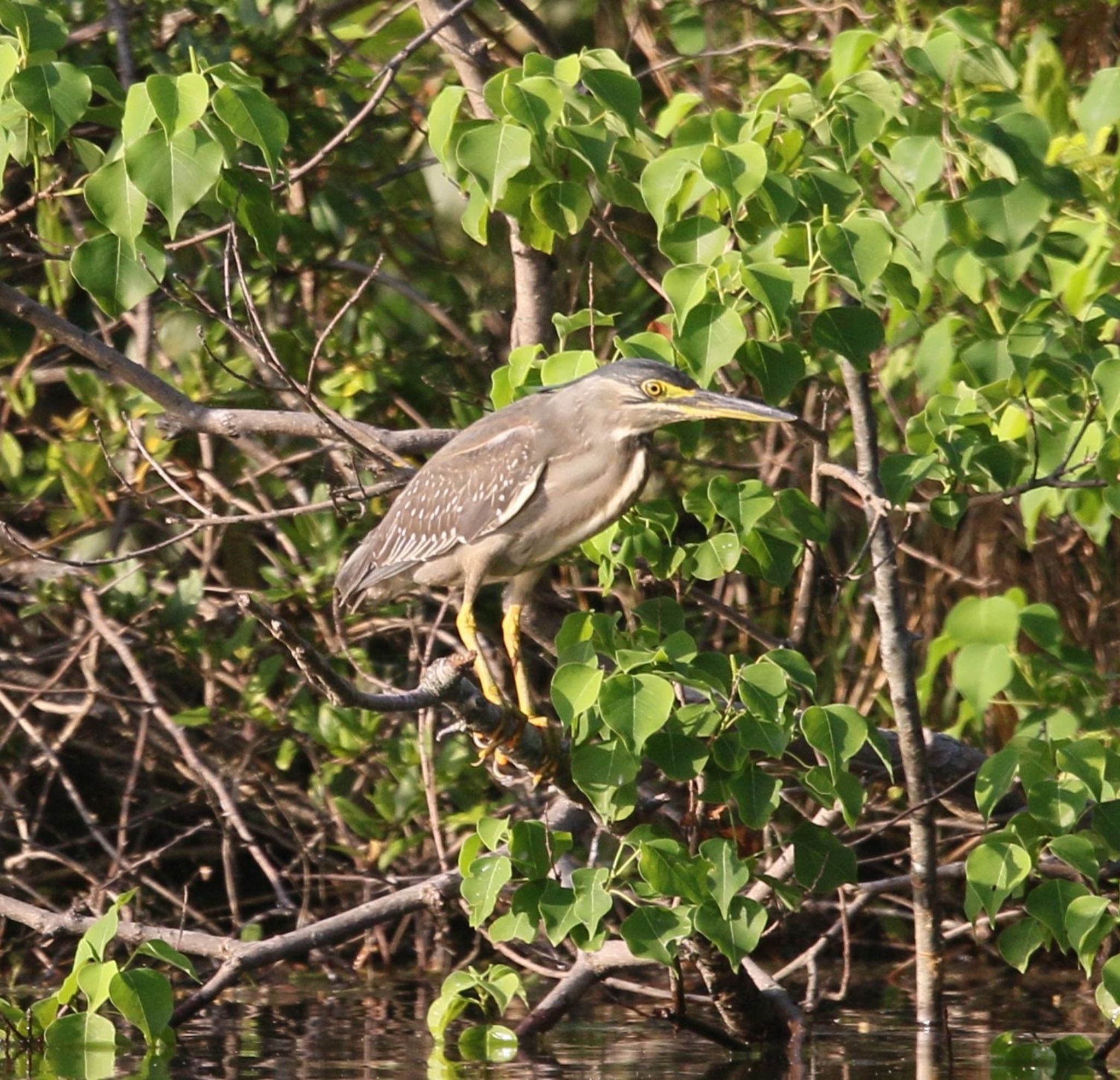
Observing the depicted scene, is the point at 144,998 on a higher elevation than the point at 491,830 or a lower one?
lower

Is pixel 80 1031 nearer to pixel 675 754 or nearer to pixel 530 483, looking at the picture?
pixel 675 754

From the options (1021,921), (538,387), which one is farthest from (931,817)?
(538,387)

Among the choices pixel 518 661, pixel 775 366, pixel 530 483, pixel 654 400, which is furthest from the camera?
pixel 518 661

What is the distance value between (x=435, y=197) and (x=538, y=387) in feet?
8.82

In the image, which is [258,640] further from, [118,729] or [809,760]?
[809,760]

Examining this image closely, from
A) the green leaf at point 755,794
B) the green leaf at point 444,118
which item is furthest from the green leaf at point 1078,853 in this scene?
the green leaf at point 444,118

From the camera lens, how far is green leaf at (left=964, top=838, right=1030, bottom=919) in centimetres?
357

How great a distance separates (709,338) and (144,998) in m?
1.91

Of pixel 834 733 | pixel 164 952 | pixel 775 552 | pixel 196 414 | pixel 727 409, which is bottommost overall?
pixel 164 952

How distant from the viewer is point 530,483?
4.25 m

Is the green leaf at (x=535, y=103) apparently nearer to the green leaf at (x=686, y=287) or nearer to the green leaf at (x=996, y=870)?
the green leaf at (x=686, y=287)

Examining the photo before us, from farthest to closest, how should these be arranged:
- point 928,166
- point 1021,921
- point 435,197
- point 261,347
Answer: point 435,197, point 261,347, point 1021,921, point 928,166

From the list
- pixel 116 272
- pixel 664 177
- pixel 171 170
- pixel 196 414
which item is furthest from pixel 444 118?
pixel 196 414

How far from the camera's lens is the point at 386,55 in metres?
5.77
